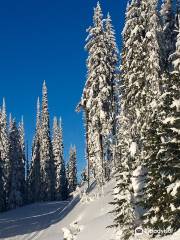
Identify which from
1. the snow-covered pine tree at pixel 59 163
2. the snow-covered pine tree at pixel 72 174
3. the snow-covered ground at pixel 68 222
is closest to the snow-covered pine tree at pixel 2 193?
the snow-covered ground at pixel 68 222

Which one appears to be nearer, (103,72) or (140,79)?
(140,79)

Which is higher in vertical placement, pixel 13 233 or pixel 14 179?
pixel 14 179

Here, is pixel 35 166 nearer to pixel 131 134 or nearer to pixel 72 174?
pixel 72 174

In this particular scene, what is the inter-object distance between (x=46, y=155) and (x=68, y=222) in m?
46.2

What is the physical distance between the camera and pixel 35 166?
305 ft

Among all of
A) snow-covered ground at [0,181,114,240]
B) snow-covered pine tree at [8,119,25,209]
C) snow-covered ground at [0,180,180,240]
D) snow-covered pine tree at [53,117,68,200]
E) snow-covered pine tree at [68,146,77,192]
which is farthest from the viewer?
snow-covered pine tree at [68,146,77,192]

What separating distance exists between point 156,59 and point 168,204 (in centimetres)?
2032

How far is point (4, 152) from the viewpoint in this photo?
277 ft

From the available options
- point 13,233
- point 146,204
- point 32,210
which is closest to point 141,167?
point 146,204

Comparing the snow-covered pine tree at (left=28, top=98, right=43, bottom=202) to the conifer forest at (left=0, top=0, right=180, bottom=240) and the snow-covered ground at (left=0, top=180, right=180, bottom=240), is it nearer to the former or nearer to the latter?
the conifer forest at (left=0, top=0, right=180, bottom=240)

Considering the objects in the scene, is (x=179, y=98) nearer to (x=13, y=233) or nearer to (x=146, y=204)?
(x=146, y=204)

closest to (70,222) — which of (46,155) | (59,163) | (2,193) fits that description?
(2,193)

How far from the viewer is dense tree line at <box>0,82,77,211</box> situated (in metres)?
82.5

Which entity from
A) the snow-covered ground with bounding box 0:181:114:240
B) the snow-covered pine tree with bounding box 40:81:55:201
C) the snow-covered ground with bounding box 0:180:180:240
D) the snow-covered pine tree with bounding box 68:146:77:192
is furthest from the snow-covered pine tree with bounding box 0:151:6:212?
the snow-covered pine tree with bounding box 68:146:77:192
